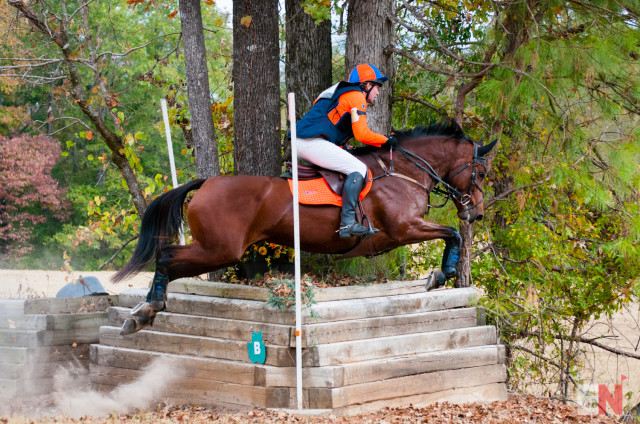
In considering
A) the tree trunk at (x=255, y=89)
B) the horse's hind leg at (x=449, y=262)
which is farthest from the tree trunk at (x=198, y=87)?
the horse's hind leg at (x=449, y=262)

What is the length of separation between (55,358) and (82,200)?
46.5 feet

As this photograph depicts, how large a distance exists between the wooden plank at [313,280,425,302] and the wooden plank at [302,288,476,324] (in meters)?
0.08

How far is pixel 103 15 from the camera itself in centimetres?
1970

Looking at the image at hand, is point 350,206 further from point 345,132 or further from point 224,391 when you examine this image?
point 224,391

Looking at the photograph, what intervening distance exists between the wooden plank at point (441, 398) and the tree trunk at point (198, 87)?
125 inches

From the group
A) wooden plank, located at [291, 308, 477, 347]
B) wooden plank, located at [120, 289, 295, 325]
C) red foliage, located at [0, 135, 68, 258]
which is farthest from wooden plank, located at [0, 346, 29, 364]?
red foliage, located at [0, 135, 68, 258]

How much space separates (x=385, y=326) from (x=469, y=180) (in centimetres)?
162

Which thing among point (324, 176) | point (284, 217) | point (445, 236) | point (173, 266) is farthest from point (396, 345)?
point (173, 266)

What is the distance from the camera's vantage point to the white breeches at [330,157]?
539cm

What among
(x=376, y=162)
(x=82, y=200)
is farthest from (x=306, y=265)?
(x=82, y=200)

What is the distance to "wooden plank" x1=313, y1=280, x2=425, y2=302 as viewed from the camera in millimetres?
5539

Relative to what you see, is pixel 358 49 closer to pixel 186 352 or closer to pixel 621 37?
pixel 621 37

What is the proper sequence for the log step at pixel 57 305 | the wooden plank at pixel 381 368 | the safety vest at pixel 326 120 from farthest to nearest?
the log step at pixel 57 305 < the safety vest at pixel 326 120 < the wooden plank at pixel 381 368

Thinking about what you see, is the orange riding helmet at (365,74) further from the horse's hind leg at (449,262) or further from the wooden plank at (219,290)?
the wooden plank at (219,290)
